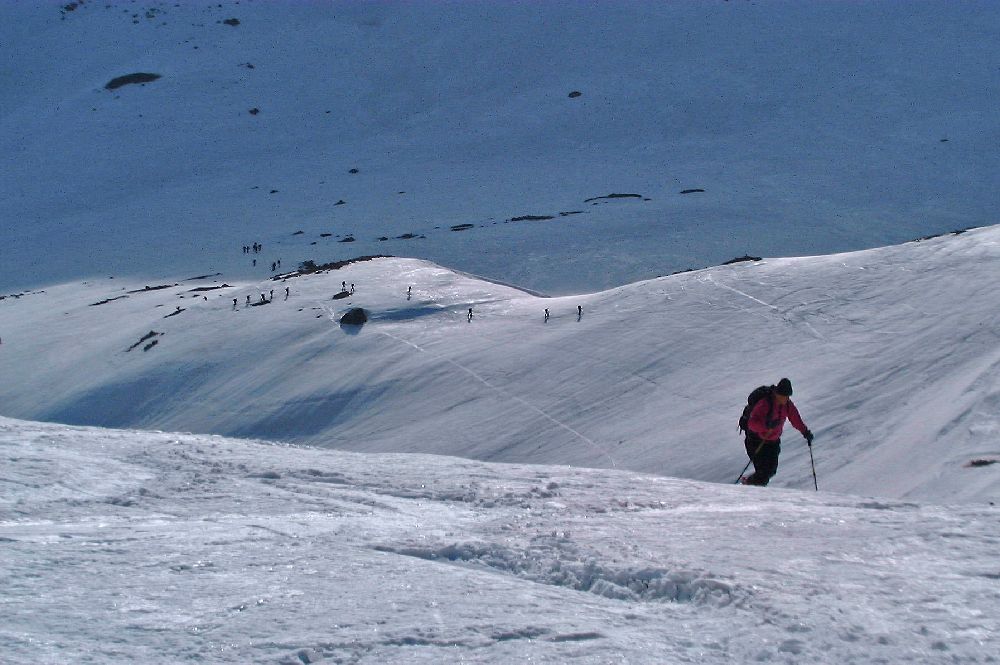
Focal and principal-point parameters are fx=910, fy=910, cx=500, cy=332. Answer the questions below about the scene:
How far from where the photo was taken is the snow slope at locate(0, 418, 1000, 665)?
3.82 meters

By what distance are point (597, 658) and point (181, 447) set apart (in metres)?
6.18

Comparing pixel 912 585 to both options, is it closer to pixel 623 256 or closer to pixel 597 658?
pixel 597 658

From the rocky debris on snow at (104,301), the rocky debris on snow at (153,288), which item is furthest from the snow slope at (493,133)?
the rocky debris on snow at (104,301)

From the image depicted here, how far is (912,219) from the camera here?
29.1 metres

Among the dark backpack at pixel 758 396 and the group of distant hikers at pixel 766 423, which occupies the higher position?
the dark backpack at pixel 758 396

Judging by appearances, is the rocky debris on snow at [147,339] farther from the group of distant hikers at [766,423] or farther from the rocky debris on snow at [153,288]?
the group of distant hikers at [766,423]

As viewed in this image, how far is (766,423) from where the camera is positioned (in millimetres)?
8391

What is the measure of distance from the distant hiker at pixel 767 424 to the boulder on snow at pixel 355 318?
11.0m

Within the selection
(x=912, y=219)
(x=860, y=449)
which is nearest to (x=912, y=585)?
(x=860, y=449)

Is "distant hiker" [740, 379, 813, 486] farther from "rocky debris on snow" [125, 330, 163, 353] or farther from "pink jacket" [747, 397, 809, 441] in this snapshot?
"rocky debris on snow" [125, 330, 163, 353]

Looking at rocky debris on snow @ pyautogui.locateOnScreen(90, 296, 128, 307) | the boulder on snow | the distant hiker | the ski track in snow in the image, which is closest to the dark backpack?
the distant hiker

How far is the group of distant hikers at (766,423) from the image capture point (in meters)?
8.30

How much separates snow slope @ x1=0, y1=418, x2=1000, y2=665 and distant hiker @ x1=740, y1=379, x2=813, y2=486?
1107mm

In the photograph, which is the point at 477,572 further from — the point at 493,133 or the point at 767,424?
the point at 493,133
